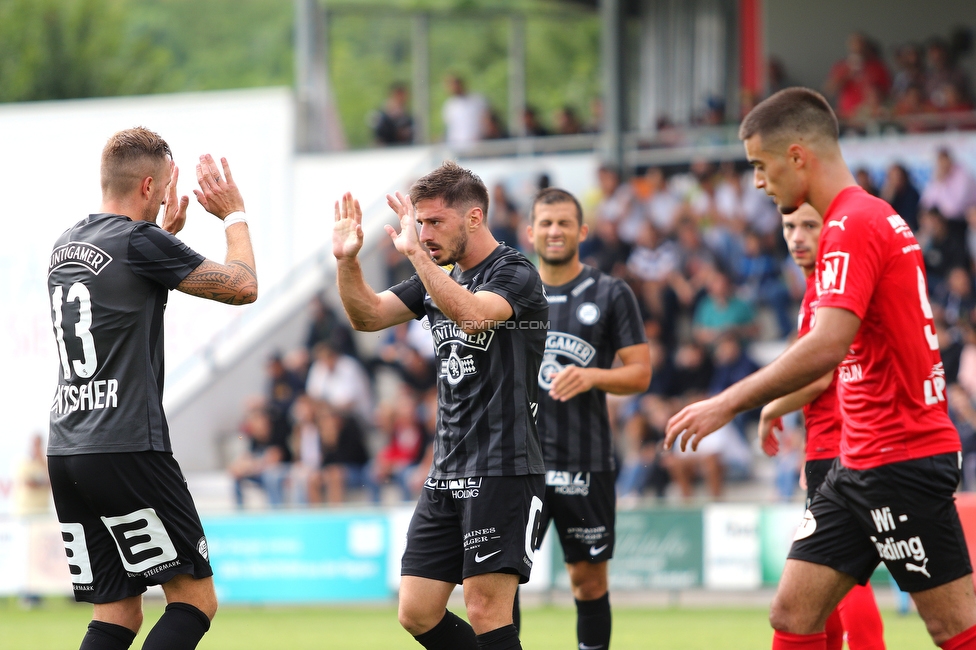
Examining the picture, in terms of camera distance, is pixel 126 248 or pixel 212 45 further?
pixel 212 45

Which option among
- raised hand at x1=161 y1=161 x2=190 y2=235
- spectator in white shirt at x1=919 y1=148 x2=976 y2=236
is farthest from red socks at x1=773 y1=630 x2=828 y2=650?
spectator in white shirt at x1=919 y1=148 x2=976 y2=236

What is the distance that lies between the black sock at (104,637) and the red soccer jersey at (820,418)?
3521 millimetres

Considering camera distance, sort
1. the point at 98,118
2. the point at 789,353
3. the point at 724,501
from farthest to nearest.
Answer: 1. the point at 98,118
2. the point at 724,501
3. the point at 789,353

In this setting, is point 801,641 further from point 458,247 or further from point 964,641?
point 458,247

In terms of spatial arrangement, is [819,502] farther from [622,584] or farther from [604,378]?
[622,584]

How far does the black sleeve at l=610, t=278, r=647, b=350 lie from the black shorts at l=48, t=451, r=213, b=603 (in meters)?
3.00

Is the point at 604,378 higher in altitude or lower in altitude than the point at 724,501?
higher

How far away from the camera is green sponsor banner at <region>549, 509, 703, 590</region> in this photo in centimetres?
1323

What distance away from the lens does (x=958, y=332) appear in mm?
13883

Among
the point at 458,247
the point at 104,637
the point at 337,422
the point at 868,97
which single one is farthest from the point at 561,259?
the point at 868,97

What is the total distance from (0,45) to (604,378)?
117 feet

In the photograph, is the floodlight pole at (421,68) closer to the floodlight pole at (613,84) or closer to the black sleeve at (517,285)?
the floodlight pole at (613,84)

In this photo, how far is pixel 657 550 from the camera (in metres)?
13.3

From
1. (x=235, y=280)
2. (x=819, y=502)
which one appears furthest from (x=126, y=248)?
(x=819, y=502)
